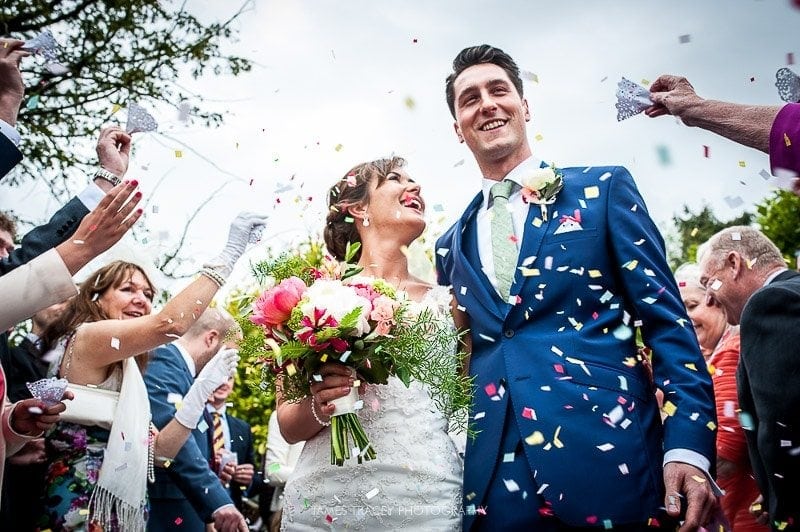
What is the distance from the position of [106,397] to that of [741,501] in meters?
3.44

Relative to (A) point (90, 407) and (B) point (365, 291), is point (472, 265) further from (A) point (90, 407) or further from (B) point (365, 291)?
(A) point (90, 407)

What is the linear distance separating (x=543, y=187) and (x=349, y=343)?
40.3 inches

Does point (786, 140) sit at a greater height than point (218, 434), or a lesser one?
greater

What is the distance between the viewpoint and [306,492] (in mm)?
3506

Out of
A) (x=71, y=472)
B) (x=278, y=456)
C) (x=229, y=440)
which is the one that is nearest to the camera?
(x=71, y=472)

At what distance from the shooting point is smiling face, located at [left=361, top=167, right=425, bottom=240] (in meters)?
4.23

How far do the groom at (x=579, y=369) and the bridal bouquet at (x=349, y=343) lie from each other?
170 mm

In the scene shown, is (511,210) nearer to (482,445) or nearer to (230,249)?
(482,445)

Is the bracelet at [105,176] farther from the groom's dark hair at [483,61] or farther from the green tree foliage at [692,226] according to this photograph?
the green tree foliage at [692,226]

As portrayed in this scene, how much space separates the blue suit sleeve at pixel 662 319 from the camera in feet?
9.43

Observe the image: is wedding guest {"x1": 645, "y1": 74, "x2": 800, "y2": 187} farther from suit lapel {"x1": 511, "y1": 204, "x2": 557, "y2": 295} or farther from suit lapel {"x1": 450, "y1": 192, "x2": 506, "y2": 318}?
suit lapel {"x1": 450, "y1": 192, "x2": 506, "y2": 318}

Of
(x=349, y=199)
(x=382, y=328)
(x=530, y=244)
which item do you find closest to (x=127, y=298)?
(x=349, y=199)

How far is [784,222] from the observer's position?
13.3 metres

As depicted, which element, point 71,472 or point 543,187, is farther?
point 71,472
